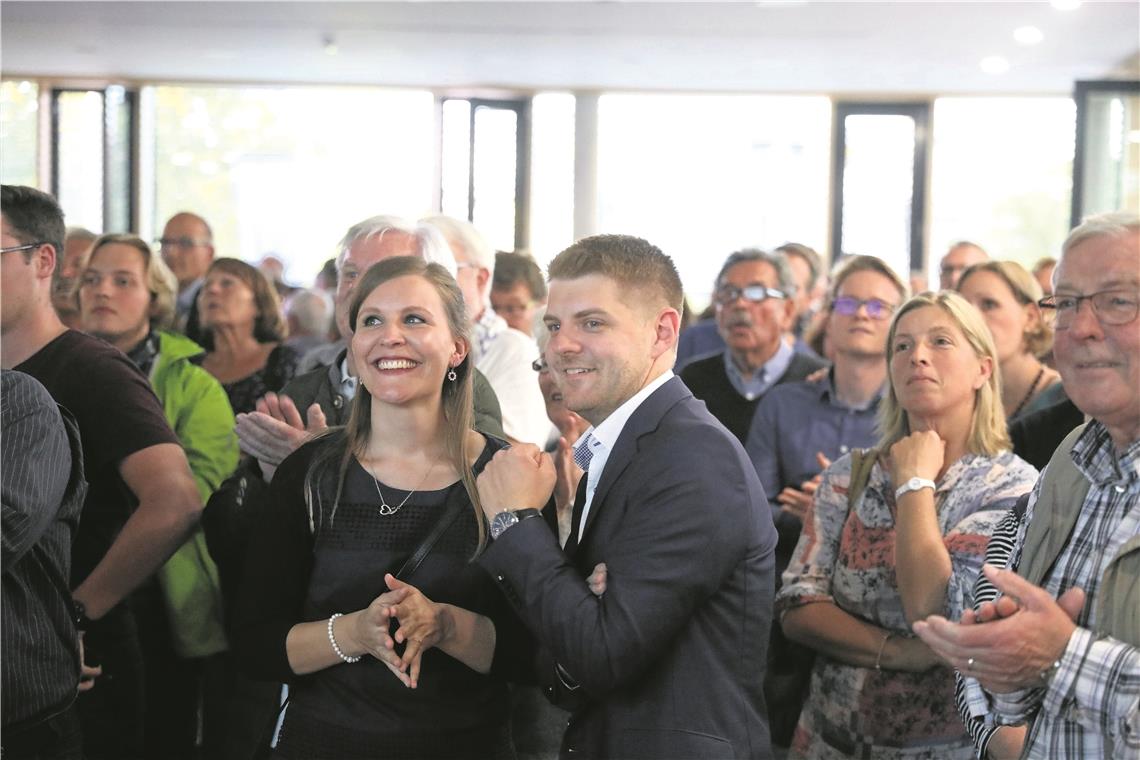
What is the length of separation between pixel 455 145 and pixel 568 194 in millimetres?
1395

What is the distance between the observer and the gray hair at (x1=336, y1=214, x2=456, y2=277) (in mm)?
3115

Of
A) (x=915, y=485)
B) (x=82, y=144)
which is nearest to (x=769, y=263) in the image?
(x=915, y=485)

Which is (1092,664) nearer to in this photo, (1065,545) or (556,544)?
(1065,545)

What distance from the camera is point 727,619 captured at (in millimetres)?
2023

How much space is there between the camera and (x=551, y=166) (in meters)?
14.4

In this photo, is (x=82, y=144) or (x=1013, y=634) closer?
(x=1013, y=634)

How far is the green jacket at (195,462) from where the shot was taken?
331 cm

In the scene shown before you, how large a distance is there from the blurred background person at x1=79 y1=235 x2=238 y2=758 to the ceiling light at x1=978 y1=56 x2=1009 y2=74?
9.81 meters

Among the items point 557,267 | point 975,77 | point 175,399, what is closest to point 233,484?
point 175,399

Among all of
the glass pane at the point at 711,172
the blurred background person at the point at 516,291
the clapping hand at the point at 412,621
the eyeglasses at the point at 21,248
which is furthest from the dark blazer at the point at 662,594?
the glass pane at the point at 711,172

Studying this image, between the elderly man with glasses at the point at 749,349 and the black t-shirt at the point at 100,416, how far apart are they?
223 centimetres

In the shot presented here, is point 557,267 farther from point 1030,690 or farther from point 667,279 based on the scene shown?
point 1030,690

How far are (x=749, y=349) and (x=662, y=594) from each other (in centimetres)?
284

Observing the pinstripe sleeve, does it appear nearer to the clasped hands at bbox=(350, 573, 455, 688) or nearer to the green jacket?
the clasped hands at bbox=(350, 573, 455, 688)
